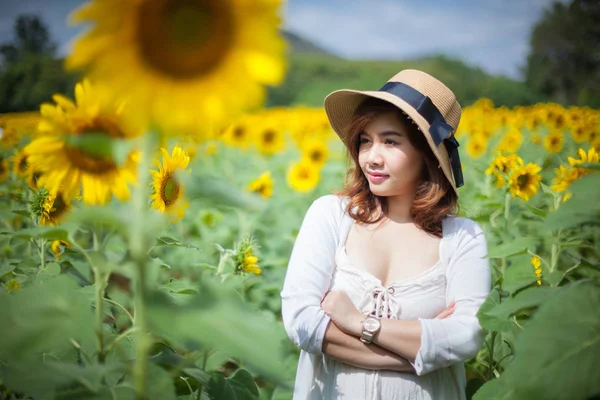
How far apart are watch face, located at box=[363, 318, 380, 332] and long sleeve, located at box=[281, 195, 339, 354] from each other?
0.41 feet

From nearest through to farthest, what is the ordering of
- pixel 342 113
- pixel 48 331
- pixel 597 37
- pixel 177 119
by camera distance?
pixel 177 119
pixel 48 331
pixel 342 113
pixel 597 37

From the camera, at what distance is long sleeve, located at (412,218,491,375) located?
157cm

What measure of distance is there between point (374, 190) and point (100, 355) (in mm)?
1133

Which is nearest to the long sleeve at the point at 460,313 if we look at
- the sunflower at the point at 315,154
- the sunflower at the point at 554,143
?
the sunflower at the point at 315,154

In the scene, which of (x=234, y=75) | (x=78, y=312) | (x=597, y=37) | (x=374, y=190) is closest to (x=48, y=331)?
(x=78, y=312)

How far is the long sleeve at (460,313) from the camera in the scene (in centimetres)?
157

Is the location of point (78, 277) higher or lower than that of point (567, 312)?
lower

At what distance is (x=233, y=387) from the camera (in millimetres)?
1308

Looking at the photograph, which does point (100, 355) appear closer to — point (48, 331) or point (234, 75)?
point (48, 331)

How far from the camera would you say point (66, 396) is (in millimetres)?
958

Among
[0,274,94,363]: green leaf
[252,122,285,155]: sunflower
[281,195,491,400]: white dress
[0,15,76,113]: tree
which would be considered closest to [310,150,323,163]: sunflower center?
[252,122,285,155]: sunflower

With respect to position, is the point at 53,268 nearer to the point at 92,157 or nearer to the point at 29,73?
the point at 92,157

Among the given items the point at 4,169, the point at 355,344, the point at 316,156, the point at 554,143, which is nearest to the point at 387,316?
the point at 355,344

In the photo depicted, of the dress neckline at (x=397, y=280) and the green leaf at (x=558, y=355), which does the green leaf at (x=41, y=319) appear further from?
the dress neckline at (x=397, y=280)
